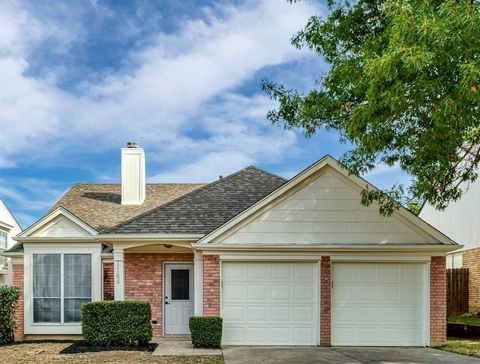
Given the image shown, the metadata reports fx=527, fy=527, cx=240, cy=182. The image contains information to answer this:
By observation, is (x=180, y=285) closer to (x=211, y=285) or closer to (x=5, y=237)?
(x=211, y=285)

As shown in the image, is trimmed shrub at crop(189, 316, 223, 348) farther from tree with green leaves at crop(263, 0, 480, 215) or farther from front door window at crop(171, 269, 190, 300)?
tree with green leaves at crop(263, 0, 480, 215)

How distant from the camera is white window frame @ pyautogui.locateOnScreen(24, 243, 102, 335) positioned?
16016 millimetres

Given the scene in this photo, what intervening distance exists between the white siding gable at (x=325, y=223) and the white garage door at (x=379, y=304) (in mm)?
779

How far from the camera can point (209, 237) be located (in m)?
13.7

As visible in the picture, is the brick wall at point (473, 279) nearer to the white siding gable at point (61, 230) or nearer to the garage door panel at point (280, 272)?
the garage door panel at point (280, 272)

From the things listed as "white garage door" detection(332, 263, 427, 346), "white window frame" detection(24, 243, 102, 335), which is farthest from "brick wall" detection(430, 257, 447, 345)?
"white window frame" detection(24, 243, 102, 335)

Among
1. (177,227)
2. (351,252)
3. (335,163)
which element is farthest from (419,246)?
(177,227)

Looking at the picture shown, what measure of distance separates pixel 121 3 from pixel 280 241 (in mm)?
7436

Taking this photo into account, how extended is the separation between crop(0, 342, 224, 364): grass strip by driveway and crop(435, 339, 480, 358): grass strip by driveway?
5771 millimetres

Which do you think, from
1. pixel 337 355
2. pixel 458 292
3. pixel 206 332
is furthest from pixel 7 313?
pixel 458 292

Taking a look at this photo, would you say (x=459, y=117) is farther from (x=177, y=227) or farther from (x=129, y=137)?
(x=129, y=137)

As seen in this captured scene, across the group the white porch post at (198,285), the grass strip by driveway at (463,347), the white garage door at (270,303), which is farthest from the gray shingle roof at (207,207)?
the grass strip by driveway at (463,347)

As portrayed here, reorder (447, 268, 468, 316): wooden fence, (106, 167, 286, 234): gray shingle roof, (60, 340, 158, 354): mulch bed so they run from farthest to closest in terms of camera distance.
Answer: (447, 268, 468, 316): wooden fence < (106, 167, 286, 234): gray shingle roof < (60, 340, 158, 354): mulch bed

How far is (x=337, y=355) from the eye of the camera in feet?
39.4
